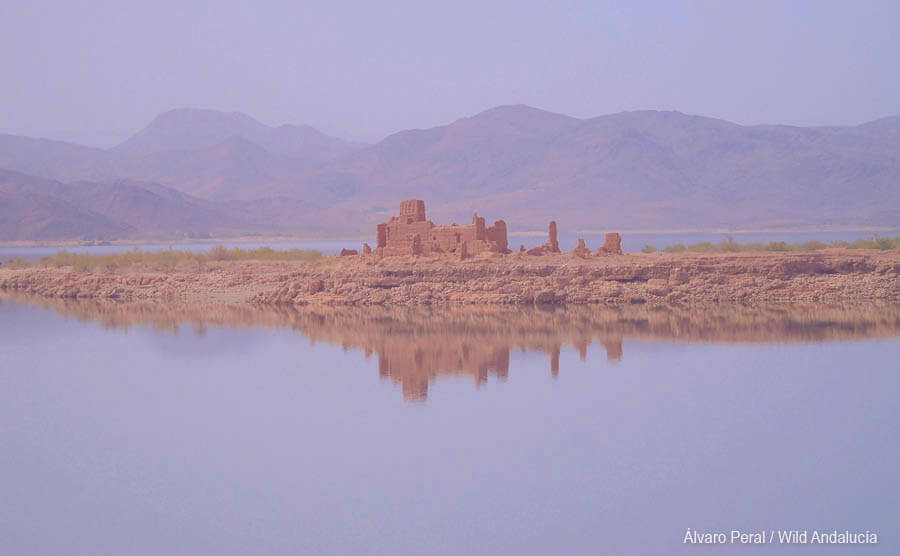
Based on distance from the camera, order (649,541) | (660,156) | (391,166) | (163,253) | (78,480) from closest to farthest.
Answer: (649,541) < (78,480) < (163,253) < (660,156) < (391,166)

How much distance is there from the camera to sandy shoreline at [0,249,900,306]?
31.2m

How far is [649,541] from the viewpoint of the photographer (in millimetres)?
10242

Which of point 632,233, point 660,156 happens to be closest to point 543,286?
point 632,233

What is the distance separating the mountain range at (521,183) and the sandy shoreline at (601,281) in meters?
81.3

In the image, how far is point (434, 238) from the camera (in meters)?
35.5

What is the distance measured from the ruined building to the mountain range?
81139 millimetres

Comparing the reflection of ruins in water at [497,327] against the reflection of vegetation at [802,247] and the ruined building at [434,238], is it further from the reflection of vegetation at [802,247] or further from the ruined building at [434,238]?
the reflection of vegetation at [802,247]

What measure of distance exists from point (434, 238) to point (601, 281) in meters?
6.19

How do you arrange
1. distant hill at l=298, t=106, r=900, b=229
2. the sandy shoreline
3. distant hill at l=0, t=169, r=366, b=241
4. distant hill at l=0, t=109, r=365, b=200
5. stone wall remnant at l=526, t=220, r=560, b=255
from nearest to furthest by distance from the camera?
the sandy shoreline < stone wall remnant at l=526, t=220, r=560, b=255 < distant hill at l=0, t=169, r=366, b=241 < distant hill at l=298, t=106, r=900, b=229 < distant hill at l=0, t=109, r=365, b=200

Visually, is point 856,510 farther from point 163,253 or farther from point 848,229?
point 848,229

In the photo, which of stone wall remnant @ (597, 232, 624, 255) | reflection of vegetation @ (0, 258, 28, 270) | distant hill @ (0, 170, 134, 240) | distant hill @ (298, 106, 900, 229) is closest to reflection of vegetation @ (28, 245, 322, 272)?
reflection of vegetation @ (0, 258, 28, 270)

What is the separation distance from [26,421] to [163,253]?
3533cm

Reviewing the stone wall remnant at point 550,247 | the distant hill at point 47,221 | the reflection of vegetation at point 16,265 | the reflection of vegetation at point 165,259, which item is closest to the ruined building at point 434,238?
the stone wall remnant at point 550,247

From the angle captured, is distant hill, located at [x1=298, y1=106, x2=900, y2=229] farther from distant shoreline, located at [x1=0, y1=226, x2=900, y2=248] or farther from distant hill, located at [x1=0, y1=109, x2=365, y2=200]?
distant hill, located at [x1=0, y1=109, x2=365, y2=200]
